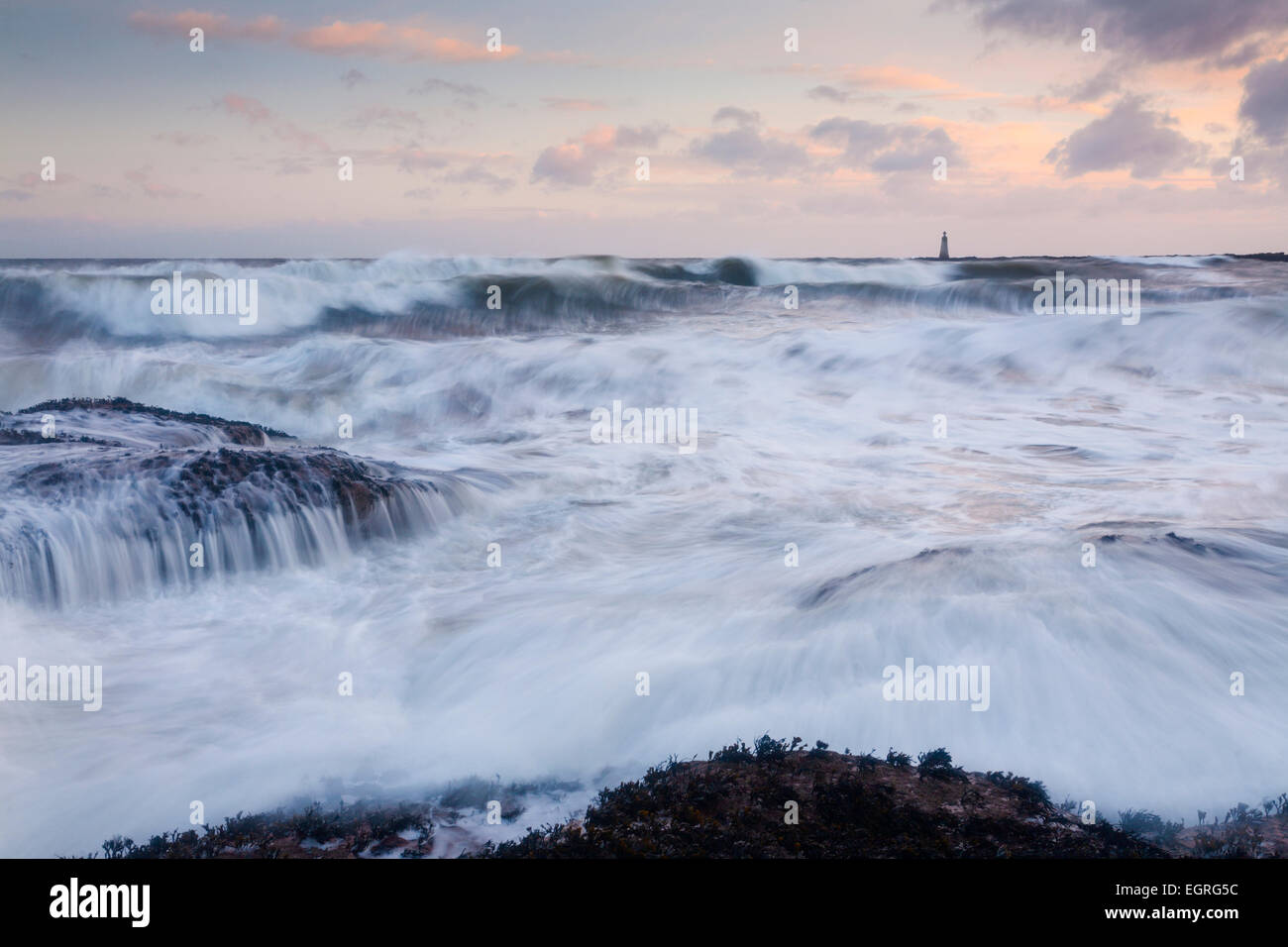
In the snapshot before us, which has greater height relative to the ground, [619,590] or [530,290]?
[530,290]

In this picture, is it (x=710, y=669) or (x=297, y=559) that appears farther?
(x=297, y=559)

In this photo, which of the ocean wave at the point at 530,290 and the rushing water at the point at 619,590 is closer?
the rushing water at the point at 619,590

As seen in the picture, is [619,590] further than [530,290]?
No

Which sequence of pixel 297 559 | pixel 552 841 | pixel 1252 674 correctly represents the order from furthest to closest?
pixel 297 559, pixel 1252 674, pixel 552 841

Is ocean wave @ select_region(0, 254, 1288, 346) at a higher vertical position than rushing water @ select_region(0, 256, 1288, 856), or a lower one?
higher

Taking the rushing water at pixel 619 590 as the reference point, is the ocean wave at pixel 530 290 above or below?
above

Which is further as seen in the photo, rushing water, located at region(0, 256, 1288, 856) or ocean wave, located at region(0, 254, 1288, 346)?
ocean wave, located at region(0, 254, 1288, 346)
